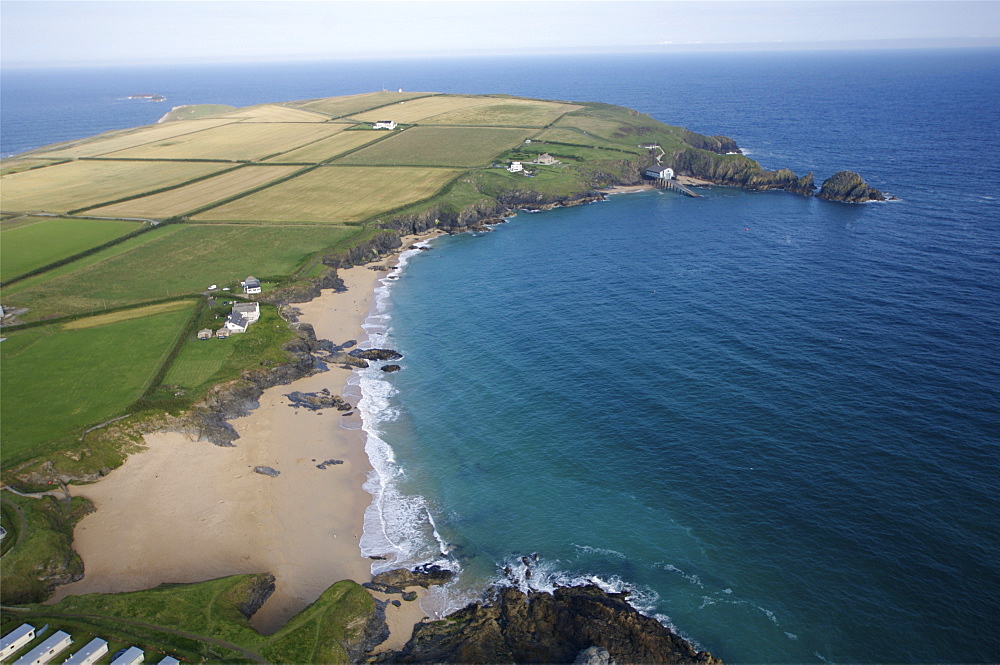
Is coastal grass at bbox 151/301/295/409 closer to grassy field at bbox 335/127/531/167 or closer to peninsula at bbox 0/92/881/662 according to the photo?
peninsula at bbox 0/92/881/662

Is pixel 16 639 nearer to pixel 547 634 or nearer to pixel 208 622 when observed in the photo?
pixel 208 622

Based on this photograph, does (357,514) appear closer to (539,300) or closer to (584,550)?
(584,550)

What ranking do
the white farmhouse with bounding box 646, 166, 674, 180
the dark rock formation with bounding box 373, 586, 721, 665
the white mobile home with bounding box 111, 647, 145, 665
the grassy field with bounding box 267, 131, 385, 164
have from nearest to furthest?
the white mobile home with bounding box 111, 647, 145, 665, the dark rock formation with bounding box 373, 586, 721, 665, the white farmhouse with bounding box 646, 166, 674, 180, the grassy field with bounding box 267, 131, 385, 164

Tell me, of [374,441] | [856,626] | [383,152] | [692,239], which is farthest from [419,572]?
[383,152]

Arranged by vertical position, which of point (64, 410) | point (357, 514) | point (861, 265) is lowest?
point (357, 514)

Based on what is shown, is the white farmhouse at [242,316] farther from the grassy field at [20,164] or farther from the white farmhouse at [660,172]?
the grassy field at [20,164]

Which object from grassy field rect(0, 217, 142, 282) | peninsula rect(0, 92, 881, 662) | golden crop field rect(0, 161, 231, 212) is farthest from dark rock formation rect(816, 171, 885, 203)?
golden crop field rect(0, 161, 231, 212)
